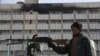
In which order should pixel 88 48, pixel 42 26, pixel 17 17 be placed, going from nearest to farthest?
1. pixel 88 48
2. pixel 42 26
3. pixel 17 17

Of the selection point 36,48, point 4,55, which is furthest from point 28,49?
point 4,55

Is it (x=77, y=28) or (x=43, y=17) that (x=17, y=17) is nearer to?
(x=43, y=17)

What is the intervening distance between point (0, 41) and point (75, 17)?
1155 cm

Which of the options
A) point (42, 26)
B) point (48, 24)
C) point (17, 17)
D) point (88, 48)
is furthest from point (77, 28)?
point (17, 17)

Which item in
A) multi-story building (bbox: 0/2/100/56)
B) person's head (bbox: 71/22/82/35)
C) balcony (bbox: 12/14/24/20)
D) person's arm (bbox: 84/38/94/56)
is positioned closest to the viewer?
person's arm (bbox: 84/38/94/56)

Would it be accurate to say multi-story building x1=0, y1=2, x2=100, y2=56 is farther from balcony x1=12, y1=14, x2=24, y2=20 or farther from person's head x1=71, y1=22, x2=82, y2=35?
person's head x1=71, y1=22, x2=82, y2=35

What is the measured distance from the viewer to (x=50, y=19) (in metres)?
42.5

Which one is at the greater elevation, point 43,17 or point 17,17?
point 43,17

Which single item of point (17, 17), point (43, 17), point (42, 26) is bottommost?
point (42, 26)

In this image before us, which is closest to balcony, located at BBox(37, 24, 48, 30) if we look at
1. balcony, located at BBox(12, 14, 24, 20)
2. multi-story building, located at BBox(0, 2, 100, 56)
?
multi-story building, located at BBox(0, 2, 100, 56)

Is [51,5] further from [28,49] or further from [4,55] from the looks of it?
[4,55]

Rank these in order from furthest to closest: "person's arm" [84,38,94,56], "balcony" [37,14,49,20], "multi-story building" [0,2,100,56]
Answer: "balcony" [37,14,49,20]
"multi-story building" [0,2,100,56]
"person's arm" [84,38,94,56]

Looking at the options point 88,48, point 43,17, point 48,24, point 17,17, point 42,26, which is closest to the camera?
point 88,48

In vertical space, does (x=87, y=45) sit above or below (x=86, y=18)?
above
